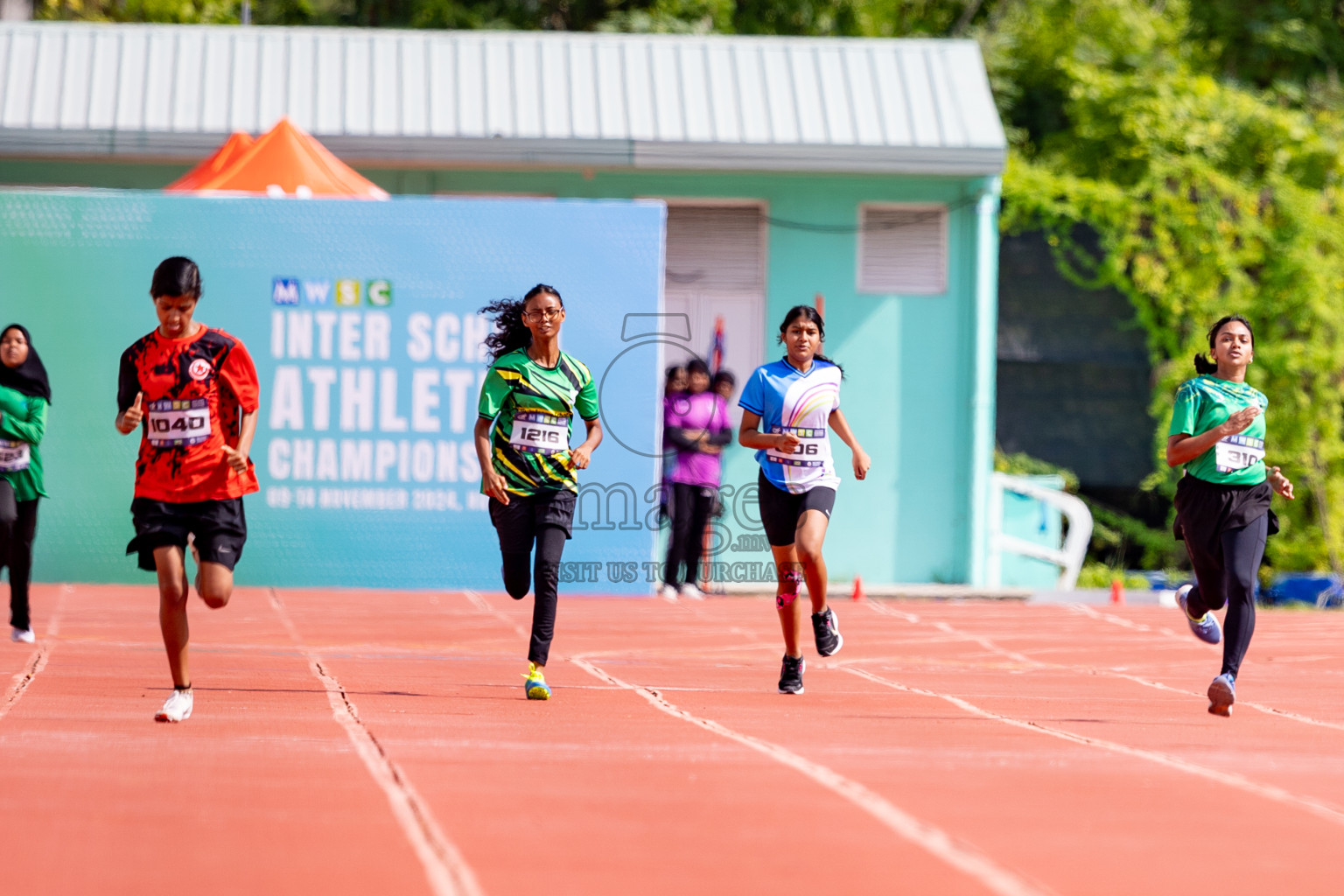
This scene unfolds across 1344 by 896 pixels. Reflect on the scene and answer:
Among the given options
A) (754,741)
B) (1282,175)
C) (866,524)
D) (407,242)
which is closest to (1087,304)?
(1282,175)

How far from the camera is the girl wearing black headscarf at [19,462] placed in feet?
34.1

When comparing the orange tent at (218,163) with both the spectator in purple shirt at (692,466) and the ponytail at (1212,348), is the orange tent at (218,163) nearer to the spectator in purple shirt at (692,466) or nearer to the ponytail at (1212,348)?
the spectator in purple shirt at (692,466)

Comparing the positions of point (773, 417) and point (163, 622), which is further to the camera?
point (773, 417)

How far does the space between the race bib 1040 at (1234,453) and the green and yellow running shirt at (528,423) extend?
3127 mm

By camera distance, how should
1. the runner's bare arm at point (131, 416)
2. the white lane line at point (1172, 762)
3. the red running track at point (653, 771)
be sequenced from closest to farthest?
the red running track at point (653, 771), the white lane line at point (1172, 762), the runner's bare arm at point (131, 416)

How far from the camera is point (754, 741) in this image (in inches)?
278

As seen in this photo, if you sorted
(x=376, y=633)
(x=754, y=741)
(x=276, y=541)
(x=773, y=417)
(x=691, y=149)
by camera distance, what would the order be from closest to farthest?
(x=754, y=741) < (x=773, y=417) < (x=376, y=633) < (x=276, y=541) < (x=691, y=149)

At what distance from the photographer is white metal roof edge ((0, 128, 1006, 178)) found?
16109mm

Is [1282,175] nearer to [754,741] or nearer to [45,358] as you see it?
[45,358]

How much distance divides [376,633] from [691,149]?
253 inches

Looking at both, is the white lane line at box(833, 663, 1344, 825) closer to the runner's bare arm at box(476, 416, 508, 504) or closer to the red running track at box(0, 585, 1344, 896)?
the red running track at box(0, 585, 1344, 896)

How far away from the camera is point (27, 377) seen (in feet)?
35.0

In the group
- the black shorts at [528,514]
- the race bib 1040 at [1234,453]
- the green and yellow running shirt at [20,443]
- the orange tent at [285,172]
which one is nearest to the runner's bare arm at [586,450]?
the black shorts at [528,514]

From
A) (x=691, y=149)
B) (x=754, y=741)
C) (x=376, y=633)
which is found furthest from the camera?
(x=691, y=149)
